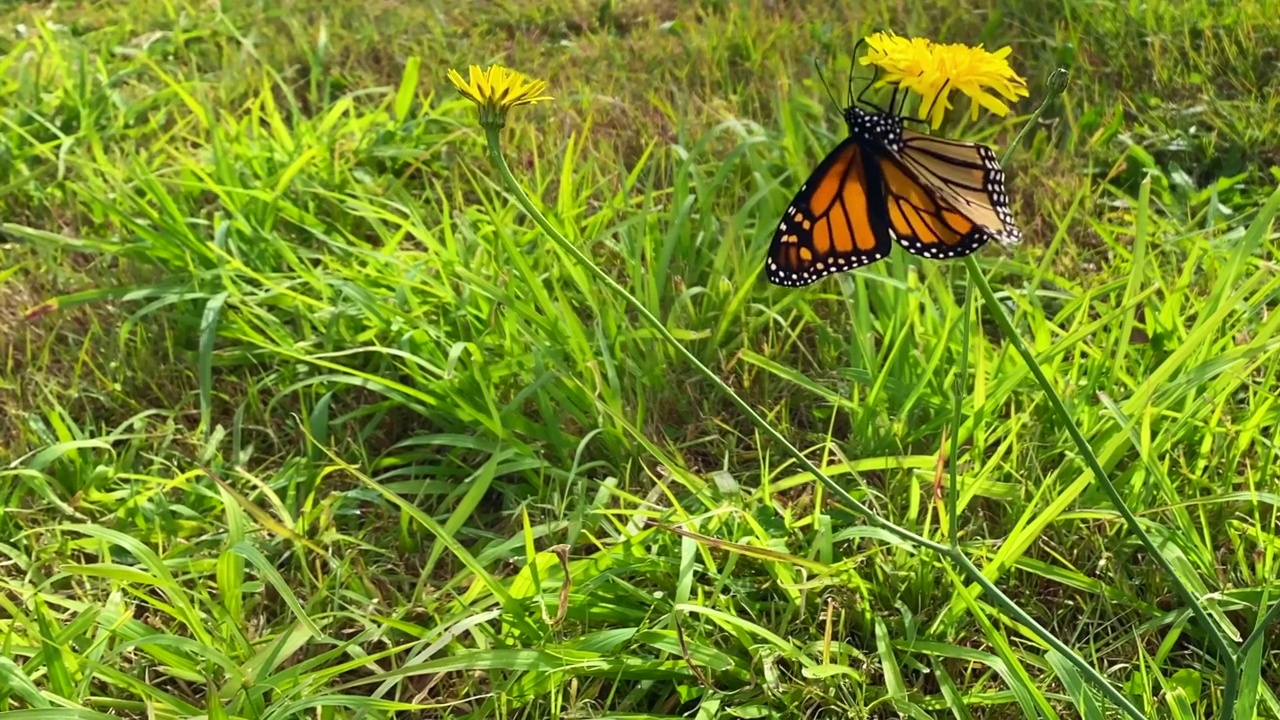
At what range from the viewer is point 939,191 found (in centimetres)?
102

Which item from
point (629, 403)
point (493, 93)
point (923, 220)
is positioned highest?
point (493, 93)

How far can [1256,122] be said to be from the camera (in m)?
2.17

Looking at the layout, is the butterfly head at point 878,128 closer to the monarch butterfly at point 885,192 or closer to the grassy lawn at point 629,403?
the monarch butterfly at point 885,192

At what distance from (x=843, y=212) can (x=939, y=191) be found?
10cm

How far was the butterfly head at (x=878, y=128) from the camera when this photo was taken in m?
1.04

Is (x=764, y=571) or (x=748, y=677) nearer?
(x=748, y=677)

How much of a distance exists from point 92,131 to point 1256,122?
282cm

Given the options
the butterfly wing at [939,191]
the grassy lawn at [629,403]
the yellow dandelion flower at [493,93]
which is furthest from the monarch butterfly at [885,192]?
the yellow dandelion flower at [493,93]

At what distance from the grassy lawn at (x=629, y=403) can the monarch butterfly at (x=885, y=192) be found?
0.10 meters

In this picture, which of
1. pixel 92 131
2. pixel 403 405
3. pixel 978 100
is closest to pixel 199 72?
pixel 92 131

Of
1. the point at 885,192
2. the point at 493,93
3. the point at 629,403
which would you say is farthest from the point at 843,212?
the point at 629,403

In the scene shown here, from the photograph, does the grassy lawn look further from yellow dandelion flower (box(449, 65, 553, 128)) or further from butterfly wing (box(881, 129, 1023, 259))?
yellow dandelion flower (box(449, 65, 553, 128))

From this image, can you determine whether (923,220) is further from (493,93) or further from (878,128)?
(493,93)

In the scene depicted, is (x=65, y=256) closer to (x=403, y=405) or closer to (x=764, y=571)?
(x=403, y=405)
